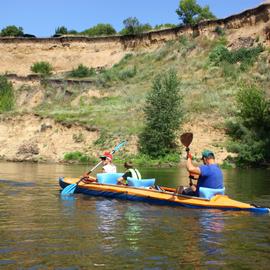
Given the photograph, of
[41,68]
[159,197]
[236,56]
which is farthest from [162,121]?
[41,68]

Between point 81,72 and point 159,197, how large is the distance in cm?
4613

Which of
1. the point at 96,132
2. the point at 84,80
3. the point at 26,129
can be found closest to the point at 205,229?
the point at 96,132

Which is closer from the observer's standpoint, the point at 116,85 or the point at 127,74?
the point at 116,85

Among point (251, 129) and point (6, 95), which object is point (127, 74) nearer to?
point (6, 95)

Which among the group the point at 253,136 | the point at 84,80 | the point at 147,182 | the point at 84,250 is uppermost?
the point at 84,80

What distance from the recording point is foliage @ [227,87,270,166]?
99.9 feet

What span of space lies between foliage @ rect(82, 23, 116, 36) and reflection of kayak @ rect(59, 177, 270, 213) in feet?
224

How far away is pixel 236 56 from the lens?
46500 mm

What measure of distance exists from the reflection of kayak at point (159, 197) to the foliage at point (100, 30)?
68.3 m

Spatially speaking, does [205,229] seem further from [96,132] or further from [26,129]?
[26,129]

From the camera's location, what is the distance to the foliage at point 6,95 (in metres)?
50.4

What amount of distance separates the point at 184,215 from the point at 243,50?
38.0 m

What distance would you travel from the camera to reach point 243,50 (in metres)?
46.7

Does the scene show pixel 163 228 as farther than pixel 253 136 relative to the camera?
No
